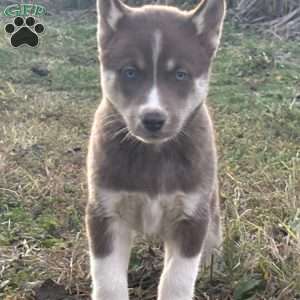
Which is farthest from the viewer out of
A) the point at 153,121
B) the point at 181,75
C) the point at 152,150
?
the point at 152,150

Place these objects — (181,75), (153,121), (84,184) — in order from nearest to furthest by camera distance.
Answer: (153,121)
(181,75)
(84,184)

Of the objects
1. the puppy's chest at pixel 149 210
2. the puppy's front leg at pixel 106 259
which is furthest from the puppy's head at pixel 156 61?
the puppy's front leg at pixel 106 259

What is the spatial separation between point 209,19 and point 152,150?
77 centimetres

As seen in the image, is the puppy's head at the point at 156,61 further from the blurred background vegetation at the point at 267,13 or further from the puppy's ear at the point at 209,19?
the blurred background vegetation at the point at 267,13

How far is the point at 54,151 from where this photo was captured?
635 cm

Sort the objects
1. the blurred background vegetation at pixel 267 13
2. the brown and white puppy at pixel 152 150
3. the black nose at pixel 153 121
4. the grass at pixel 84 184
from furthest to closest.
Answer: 1. the blurred background vegetation at pixel 267 13
2. the grass at pixel 84 184
3. the brown and white puppy at pixel 152 150
4. the black nose at pixel 153 121

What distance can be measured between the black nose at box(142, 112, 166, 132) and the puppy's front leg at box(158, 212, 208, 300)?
1.95ft

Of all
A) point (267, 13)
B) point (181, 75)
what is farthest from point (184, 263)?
point (267, 13)

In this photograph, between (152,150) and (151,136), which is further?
(152,150)

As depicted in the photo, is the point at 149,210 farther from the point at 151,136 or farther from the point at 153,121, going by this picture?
the point at 153,121

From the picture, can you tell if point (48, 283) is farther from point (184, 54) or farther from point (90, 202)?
point (184, 54)

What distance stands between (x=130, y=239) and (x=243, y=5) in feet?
32.3

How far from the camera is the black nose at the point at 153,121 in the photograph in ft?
11.9

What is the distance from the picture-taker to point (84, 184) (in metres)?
5.46
